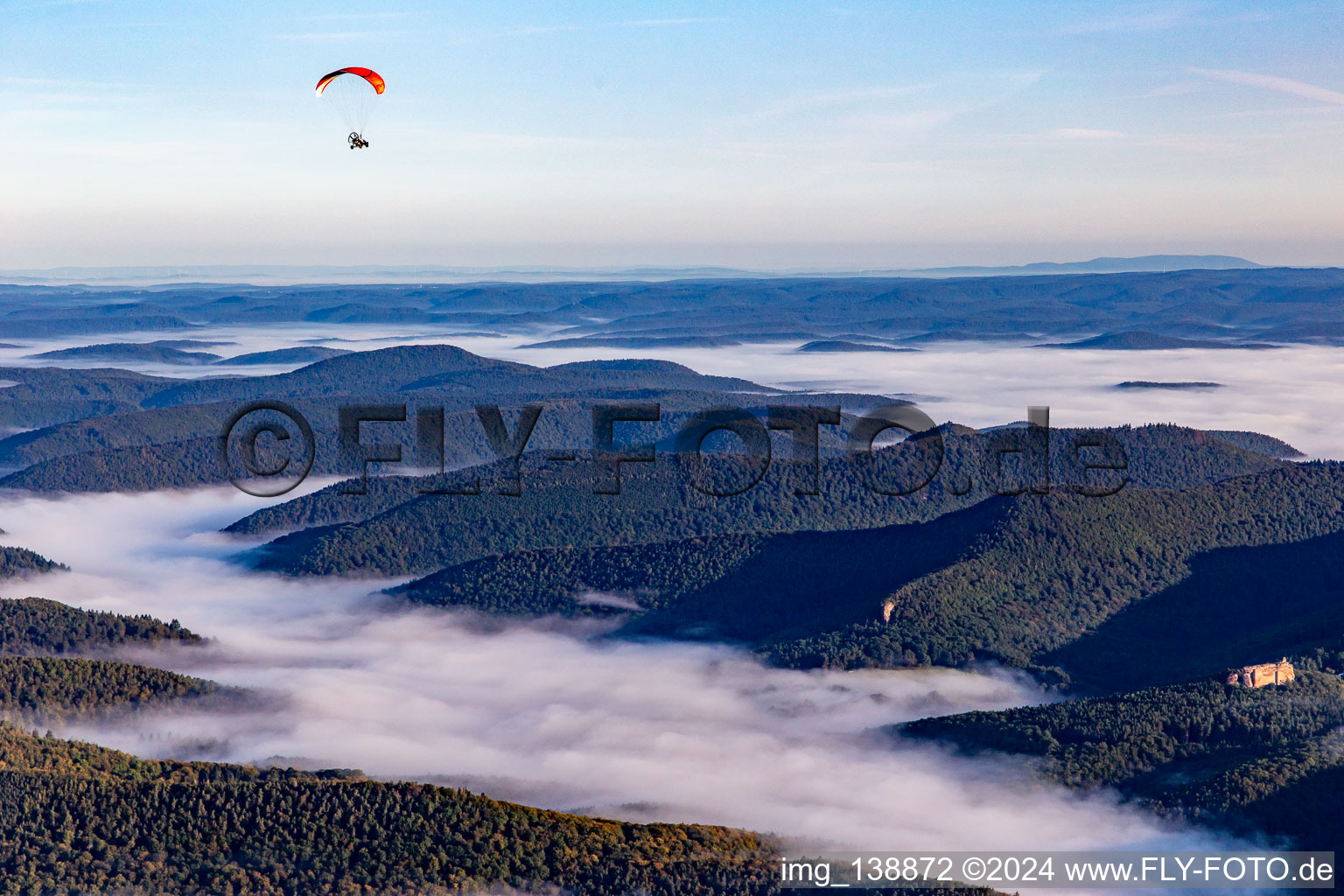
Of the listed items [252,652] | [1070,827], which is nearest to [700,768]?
[1070,827]

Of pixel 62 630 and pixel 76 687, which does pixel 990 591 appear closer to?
pixel 76 687

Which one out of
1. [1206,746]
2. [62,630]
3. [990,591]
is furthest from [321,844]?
[990,591]

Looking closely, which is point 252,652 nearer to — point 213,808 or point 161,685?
point 161,685

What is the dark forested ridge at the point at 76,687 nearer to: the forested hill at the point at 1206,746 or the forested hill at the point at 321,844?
the forested hill at the point at 321,844

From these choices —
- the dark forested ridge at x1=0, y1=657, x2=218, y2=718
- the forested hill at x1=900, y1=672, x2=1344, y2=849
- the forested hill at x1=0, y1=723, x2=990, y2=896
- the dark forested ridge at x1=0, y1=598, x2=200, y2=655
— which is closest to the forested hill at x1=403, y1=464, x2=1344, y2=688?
the forested hill at x1=900, y1=672, x2=1344, y2=849

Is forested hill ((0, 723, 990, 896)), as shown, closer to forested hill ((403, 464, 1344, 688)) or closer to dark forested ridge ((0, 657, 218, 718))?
dark forested ridge ((0, 657, 218, 718))

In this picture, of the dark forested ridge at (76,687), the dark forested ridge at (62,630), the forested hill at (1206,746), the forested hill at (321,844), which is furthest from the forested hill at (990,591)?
the dark forested ridge at (76,687)
